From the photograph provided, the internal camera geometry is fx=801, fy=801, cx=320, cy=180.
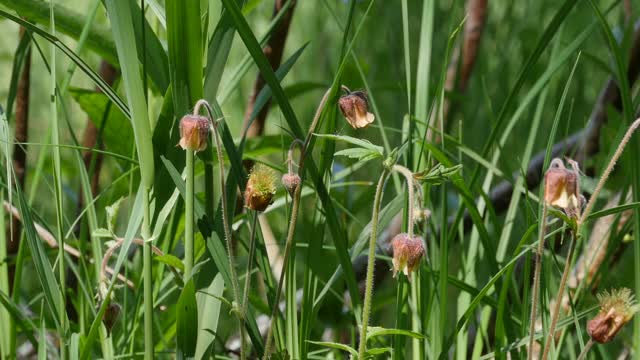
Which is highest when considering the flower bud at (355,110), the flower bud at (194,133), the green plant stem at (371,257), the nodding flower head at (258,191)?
the flower bud at (355,110)

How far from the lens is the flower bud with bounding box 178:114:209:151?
0.71 m

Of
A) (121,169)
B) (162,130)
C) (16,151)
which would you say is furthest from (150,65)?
(16,151)

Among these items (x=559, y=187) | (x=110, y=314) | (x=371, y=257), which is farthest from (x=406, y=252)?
(x=110, y=314)

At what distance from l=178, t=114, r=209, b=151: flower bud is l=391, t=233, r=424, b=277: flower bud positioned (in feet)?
0.64

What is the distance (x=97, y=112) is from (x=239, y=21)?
23.3 inches

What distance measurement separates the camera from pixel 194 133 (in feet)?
2.32

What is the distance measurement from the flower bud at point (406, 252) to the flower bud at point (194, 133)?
7.7 inches

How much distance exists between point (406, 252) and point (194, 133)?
0.71 feet

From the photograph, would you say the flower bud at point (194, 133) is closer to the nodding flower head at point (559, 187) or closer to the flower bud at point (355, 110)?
the flower bud at point (355, 110)

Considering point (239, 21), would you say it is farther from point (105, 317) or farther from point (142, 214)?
point (105, 317)

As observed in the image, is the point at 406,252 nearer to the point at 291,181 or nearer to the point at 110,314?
the point at 291,181

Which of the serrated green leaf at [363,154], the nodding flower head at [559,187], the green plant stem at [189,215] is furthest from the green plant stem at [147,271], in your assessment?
the nodding flower head at [559,187]

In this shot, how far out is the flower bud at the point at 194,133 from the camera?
0.71m

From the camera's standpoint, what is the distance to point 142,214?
0.80 meters
